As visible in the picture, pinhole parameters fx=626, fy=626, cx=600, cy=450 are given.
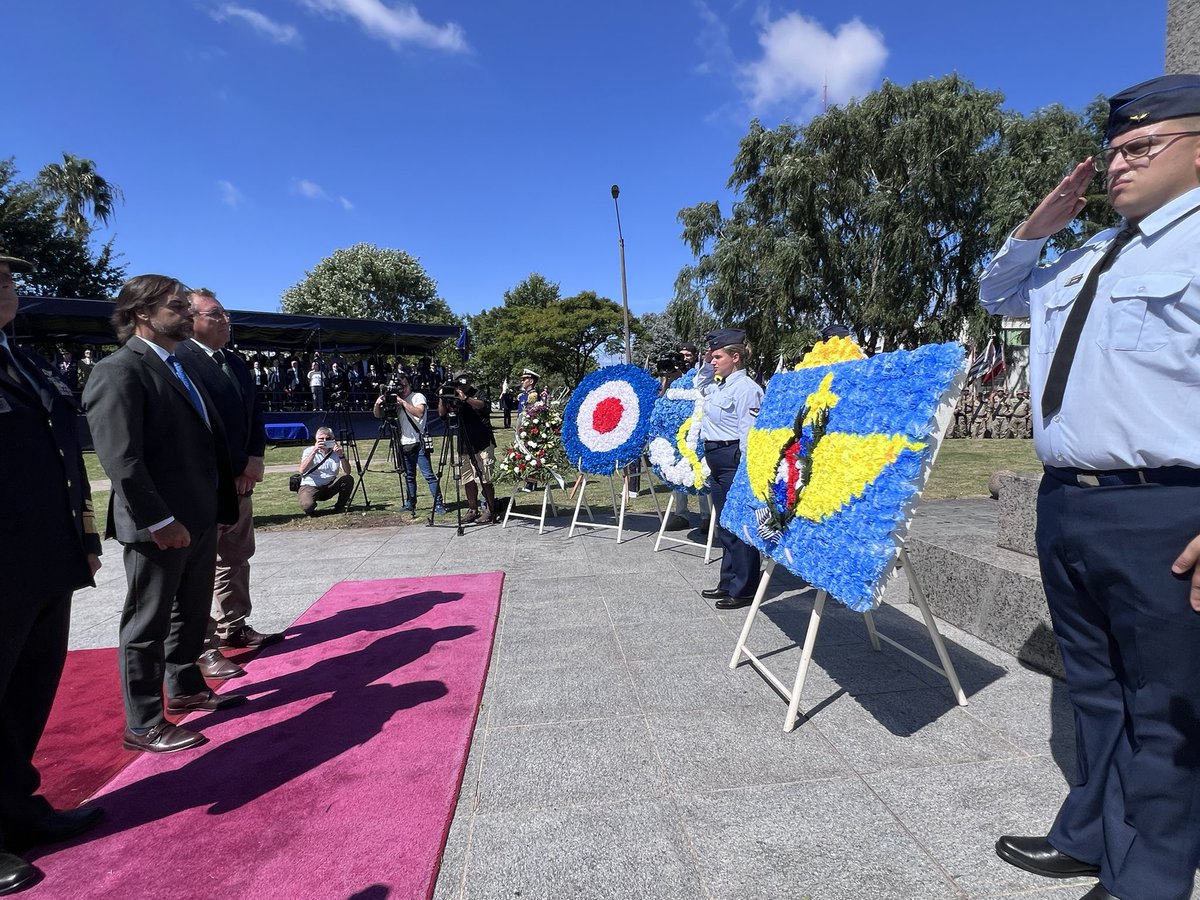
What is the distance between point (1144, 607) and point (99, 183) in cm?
4455

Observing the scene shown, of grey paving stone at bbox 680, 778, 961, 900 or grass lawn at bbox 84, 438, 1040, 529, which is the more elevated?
grass lawn at bbox 84, 438, 1040, 529

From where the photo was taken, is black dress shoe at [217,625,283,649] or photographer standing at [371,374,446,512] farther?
photographer standing at [371,374,446,512]

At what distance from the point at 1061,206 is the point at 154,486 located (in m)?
3.60

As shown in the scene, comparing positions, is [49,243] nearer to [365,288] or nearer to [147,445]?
[365,288]

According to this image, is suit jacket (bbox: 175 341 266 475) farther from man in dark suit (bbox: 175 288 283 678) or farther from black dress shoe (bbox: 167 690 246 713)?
black dress shoe (bbox: 167 690 246 713)

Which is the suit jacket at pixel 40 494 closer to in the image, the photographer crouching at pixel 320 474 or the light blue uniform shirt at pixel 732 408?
the light blue uniform shirt at pixel 732 408

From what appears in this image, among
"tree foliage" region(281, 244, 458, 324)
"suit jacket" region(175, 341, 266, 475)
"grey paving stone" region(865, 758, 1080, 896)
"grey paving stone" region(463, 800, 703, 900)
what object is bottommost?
"grey paving stone" region(463, 800, 703, 900)

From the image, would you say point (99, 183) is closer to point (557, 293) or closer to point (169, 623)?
point (557, 293)

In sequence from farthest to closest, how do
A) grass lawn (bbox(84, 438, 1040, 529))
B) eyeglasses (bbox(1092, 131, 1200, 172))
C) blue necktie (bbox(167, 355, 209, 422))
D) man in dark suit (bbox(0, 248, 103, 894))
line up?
grass lawn (bbox(84, 438, 1040, 529)) → blue necktie (bbox(167, 355, 209, 422)) → man in dark suit (bbox(0, 248, 103, 894)) → eyeglasses (bbox(1092, 131, 1200, 172))

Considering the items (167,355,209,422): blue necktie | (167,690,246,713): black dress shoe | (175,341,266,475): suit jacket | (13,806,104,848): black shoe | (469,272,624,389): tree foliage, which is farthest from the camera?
(469,272,624,389): tree foliage

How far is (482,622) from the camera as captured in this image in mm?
4352

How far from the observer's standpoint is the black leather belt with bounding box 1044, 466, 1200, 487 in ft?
5.00

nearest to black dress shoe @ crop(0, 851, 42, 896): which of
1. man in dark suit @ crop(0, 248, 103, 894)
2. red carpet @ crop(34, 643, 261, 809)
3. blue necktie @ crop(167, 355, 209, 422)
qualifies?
man in dark suit @ crop(0, 248, 103, 894)

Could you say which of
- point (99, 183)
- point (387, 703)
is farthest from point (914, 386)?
point (99, 183)
